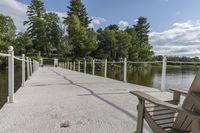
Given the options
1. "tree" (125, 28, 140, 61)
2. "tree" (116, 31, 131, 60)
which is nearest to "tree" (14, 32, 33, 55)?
"tree" (116, 31, 131, 60)

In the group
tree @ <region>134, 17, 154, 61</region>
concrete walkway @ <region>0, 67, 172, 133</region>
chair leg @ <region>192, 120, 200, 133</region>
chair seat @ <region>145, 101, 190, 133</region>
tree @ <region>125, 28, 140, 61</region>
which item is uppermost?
tree @ <region>134, 17, 154, 61</region>

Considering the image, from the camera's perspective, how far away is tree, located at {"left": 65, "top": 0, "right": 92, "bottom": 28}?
4841cm

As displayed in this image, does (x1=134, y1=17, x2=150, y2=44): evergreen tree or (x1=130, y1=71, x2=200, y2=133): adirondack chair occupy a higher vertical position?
(x1=134, y1=17, x2=150, y2=44): evergreen tree

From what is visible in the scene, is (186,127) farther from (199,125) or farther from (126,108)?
(126,108)

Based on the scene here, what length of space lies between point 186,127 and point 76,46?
140 ft

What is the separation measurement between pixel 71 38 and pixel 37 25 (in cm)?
808

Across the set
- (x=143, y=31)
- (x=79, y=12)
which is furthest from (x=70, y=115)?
(x=143, y=31)

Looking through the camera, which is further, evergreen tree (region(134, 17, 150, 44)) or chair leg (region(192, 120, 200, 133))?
evergreen tree (region(134, 17, 150, 44))

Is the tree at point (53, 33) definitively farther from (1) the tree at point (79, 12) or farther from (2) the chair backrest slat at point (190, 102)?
(2) the chair backrest slat at point (190, 102)

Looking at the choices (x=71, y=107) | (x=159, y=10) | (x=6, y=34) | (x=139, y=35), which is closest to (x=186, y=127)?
(x=71, y=107)

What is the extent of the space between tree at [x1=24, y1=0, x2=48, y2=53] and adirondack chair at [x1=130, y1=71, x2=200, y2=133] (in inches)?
1869

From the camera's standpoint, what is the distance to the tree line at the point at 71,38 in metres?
42.6

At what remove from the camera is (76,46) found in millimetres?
43688

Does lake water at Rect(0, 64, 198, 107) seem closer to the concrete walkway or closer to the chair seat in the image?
the concrete walkway
